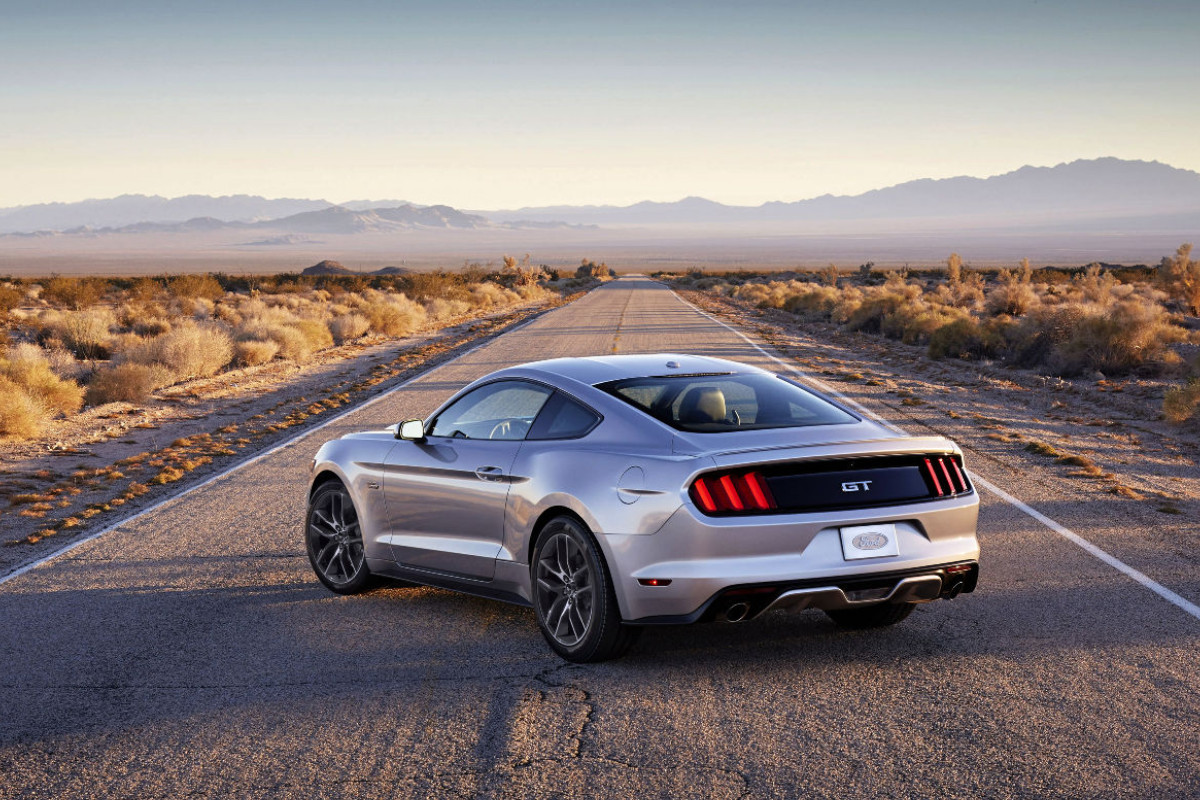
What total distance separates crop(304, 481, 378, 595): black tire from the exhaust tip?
2.74 metres

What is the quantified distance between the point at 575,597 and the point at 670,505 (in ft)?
2.68

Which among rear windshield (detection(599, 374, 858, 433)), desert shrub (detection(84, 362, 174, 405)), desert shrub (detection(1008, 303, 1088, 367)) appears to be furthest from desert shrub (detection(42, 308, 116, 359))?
rear windshield (detection(599, 374, 858, 433))

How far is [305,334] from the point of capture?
32.9 meters

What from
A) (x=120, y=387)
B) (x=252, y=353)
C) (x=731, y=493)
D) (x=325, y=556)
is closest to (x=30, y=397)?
(x=120, y=387)

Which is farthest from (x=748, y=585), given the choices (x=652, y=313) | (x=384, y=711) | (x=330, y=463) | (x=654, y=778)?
(x=652, y=313)

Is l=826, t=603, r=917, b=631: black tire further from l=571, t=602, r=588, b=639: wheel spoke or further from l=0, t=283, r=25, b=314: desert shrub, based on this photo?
l=0, t=283, r=25, b=314: desert shrub

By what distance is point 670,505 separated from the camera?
5645mm

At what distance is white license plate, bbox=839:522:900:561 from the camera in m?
5.76

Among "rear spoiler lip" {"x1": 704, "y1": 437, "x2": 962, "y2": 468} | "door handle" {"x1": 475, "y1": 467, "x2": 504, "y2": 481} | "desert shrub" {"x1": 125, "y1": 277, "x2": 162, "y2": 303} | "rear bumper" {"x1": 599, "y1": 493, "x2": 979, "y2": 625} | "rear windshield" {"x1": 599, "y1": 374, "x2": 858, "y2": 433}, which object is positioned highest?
"rear windshield" {"x1": 599, "y1": 374, "x2": 858, "y2": 433}

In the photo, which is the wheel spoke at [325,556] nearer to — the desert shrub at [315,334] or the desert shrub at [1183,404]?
the desert shrub at [1183,404]

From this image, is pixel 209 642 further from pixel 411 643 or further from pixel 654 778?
pixel 654 778

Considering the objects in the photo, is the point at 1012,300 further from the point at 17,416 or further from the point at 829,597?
the point at 829,597

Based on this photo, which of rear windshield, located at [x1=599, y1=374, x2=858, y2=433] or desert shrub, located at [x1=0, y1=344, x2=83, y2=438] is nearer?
rear windshield, located at [x1=599, y1=374, x2=858, y2=433]

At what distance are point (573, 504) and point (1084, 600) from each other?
3.25m
